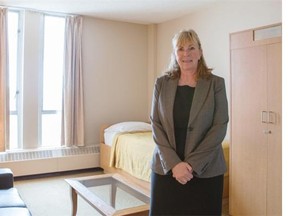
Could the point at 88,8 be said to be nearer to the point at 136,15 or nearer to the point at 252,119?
the point at 136,15

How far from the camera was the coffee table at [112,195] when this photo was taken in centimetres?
221

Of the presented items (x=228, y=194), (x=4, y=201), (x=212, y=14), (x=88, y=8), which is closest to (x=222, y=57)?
(x=212, y=14)

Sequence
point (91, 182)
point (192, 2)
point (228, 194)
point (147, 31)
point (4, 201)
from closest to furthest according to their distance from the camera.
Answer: point (4, 201) < point (91, 182) < point (228, 194) < point (192, 2) < point (147, 31)

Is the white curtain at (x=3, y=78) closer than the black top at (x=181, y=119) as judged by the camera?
No

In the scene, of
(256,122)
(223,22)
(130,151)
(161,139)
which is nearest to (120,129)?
(130,151)

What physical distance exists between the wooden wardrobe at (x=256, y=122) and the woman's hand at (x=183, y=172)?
1388mm

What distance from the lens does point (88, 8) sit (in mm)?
4305

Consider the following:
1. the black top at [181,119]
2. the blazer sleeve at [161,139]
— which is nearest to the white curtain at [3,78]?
the blazer sleeve at [161,139]

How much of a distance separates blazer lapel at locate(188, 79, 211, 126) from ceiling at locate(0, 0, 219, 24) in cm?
270

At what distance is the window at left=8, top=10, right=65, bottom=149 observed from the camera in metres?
4.34

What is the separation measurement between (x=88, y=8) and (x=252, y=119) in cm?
282

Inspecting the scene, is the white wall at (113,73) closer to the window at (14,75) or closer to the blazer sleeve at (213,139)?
the window at (14,75)

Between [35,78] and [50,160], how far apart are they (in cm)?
123

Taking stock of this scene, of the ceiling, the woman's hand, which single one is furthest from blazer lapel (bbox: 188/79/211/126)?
the ceiling
